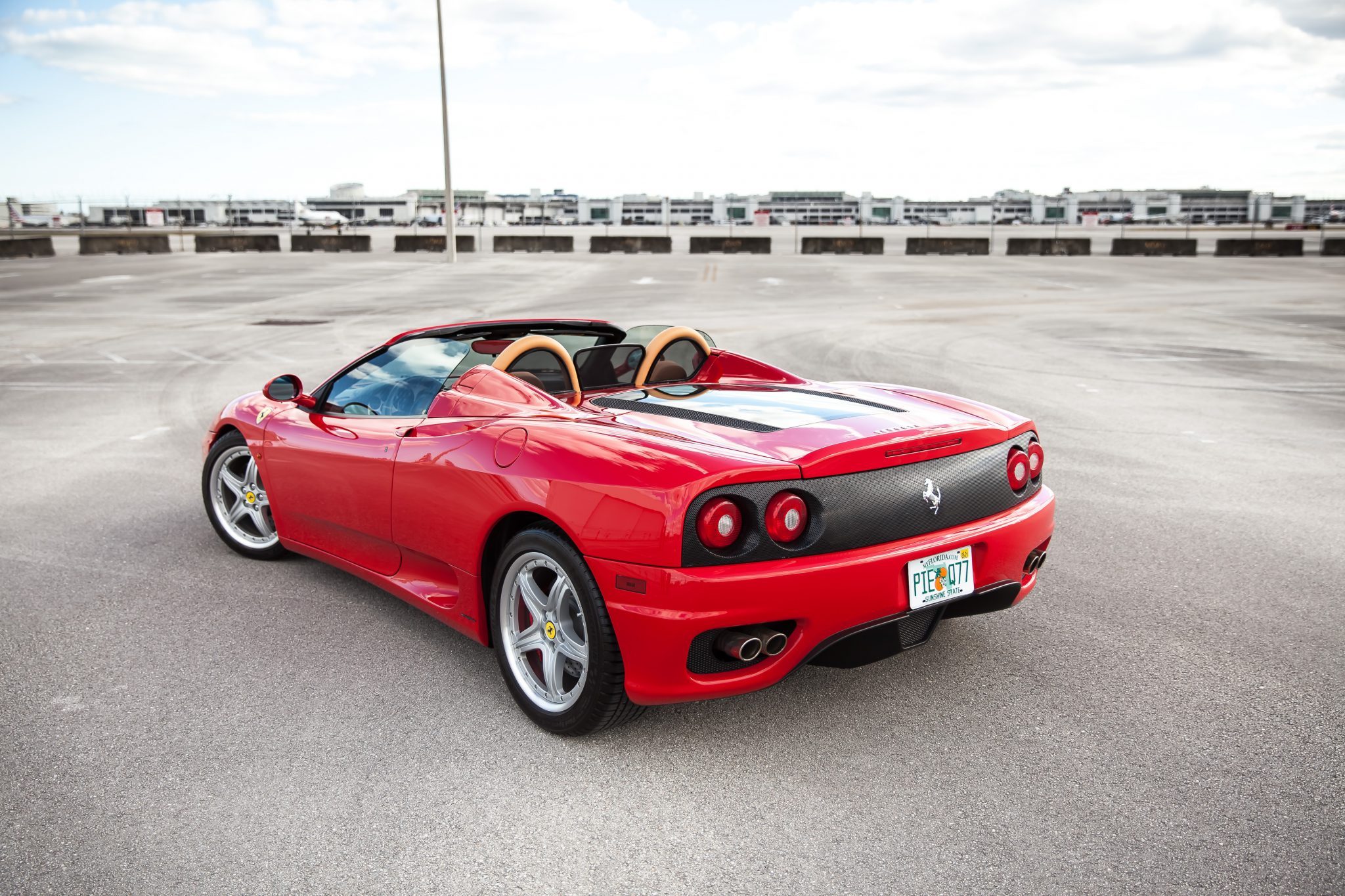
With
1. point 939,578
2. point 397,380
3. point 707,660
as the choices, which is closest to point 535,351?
point 397,380

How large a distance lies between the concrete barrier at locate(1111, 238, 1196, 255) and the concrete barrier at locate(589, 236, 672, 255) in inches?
688

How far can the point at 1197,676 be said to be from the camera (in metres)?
3.58

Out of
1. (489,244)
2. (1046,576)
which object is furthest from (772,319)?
(489,244)

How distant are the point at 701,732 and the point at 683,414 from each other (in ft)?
3.52

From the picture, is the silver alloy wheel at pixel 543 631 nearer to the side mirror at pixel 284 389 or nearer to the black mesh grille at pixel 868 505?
the black mesh grille at pixel 868 505

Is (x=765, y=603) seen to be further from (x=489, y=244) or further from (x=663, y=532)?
(x=489, y=244)

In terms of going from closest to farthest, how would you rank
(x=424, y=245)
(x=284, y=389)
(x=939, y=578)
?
1. (x=939, y=578)
2. (x=284, y=389)
3. (x=424, y=245)

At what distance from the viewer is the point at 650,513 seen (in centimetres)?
279

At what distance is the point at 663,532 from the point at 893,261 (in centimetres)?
3290

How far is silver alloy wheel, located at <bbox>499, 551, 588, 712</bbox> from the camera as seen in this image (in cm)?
315

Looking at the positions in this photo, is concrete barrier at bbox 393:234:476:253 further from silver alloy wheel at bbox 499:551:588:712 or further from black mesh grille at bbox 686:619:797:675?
black mesh grille at bbox 686:619:797:675

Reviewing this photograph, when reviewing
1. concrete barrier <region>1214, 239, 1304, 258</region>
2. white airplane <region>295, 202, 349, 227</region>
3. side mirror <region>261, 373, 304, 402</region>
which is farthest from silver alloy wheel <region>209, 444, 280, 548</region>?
white airplane <region>295, 202, 349, 227</region>

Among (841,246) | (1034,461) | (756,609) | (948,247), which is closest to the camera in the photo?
(756,609)

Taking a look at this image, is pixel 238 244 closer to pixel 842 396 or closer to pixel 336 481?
pixel 336 481
